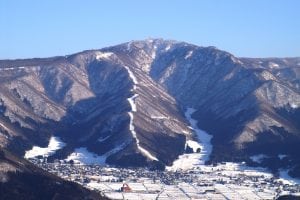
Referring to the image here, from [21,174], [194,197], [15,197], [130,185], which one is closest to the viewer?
[15,197]

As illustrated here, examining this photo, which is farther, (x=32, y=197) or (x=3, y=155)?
(x=3, y=155)

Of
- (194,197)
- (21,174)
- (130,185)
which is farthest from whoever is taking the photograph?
(130,185)

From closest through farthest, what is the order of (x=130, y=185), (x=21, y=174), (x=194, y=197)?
(x=21, y=174) → (x=194, y=197) → (x=130, y=185)

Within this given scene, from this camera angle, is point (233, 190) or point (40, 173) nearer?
point (40, 173)

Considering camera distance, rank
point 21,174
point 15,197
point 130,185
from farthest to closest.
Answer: point 130,185, point 21,174, point 15,197

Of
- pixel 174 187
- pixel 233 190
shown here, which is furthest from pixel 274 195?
pixel 174 187

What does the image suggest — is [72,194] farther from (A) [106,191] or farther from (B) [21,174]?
(A) [106,191]

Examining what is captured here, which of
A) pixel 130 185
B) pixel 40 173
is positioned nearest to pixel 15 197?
pixel 40 173

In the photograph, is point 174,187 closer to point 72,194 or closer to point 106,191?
point 106,191
